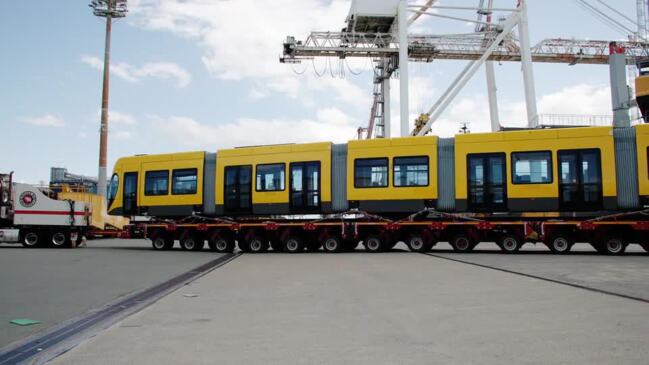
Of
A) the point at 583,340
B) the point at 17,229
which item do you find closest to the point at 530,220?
the point at 583,340

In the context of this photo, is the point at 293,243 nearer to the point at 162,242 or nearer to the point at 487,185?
the point at 162,242

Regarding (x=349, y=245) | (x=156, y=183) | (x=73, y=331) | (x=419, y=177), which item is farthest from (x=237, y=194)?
(x=73, y=331)

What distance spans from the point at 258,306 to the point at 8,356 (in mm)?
3410

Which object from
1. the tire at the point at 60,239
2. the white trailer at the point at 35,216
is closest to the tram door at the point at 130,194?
the white trailer at the point at 35,216

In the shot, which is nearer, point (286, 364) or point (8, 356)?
point (286, 364)

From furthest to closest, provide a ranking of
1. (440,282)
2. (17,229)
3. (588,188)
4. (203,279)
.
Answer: (17,229)
(588,188)
(203,279)
(440,282)

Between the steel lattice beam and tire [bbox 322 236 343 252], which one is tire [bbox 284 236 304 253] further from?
the steel lattice beam

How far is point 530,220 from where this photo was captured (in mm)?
17953

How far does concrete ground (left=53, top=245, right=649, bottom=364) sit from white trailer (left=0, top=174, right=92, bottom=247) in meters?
17.1

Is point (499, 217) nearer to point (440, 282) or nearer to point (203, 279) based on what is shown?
point (440, 282)

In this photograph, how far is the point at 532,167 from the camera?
18.0 meters

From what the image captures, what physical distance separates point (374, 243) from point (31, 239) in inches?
628

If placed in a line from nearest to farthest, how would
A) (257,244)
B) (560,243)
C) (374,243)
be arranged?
1. (560,243)
2. (374,243)
3. (257,244)

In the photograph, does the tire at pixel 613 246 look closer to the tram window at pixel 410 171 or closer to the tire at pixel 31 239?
the tram window at pixel 410 171
